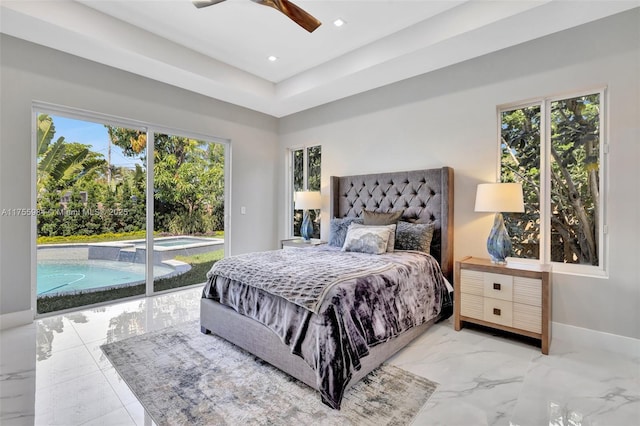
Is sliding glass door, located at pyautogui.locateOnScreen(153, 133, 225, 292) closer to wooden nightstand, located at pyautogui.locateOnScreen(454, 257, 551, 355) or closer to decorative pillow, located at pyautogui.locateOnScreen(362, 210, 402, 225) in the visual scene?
decorative pillow, located at pyautogui.locateOnScreen(362, 210, 402, 225)

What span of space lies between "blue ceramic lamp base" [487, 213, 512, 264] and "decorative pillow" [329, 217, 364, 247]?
148 cm

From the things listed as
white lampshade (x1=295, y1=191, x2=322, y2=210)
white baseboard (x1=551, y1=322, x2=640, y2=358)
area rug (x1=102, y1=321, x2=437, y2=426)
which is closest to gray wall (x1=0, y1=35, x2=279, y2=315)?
white lampshade (x1=295, y1=191, x2=322, y2=210)

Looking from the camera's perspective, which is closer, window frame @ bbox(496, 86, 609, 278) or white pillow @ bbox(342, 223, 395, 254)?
window frame @ bbox(496, 86, 609, 278)

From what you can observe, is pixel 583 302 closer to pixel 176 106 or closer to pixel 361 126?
pixel 361 126

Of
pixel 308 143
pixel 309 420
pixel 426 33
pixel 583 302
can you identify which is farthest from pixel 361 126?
pixel 309 420

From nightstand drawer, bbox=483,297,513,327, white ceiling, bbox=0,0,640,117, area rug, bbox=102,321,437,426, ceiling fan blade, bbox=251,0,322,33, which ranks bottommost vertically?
area rug, bbox=102,321,437,426

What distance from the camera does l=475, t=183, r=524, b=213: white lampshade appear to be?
2631mm

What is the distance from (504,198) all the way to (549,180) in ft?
2.17

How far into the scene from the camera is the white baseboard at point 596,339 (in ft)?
7.90

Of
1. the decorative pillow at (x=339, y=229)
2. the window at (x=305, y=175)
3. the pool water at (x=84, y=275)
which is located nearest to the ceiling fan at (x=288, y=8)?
the decorative pillow at (x=339, y=229)

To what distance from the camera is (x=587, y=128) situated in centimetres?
271

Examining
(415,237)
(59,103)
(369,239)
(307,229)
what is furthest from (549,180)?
(59,103)

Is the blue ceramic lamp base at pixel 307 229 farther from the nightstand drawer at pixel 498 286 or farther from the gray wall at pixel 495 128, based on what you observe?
the nightstand drawer at pixel 498 286

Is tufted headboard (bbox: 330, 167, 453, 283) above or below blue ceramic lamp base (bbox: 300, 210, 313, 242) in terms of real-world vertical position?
above
